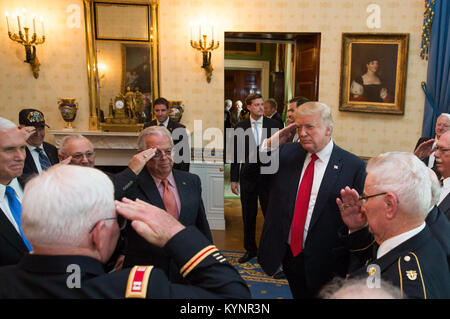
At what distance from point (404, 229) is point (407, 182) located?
0.57 ft

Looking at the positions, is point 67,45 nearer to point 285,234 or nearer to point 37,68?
point 37,68

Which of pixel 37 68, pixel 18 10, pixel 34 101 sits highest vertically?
pixel 18 10

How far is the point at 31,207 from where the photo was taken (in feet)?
3.00

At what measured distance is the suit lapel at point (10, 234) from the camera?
143cm

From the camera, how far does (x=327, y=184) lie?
2.07 meters

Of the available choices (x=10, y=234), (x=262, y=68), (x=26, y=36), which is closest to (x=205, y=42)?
(x=26, y=36)

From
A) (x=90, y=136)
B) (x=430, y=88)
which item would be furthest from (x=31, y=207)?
(x=430, y=88)

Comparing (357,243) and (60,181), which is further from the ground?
(60,181)

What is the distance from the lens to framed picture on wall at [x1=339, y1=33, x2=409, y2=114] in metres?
5.05

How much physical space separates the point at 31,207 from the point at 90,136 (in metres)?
4.39

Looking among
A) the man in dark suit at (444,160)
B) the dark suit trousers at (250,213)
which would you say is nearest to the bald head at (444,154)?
the man in dark suit at (444,160)

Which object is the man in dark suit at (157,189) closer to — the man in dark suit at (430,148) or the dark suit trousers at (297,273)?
the dark suit trousers at (297,273)

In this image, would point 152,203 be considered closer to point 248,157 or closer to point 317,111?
point 317,111

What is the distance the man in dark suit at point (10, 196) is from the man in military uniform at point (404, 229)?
1426 mm
